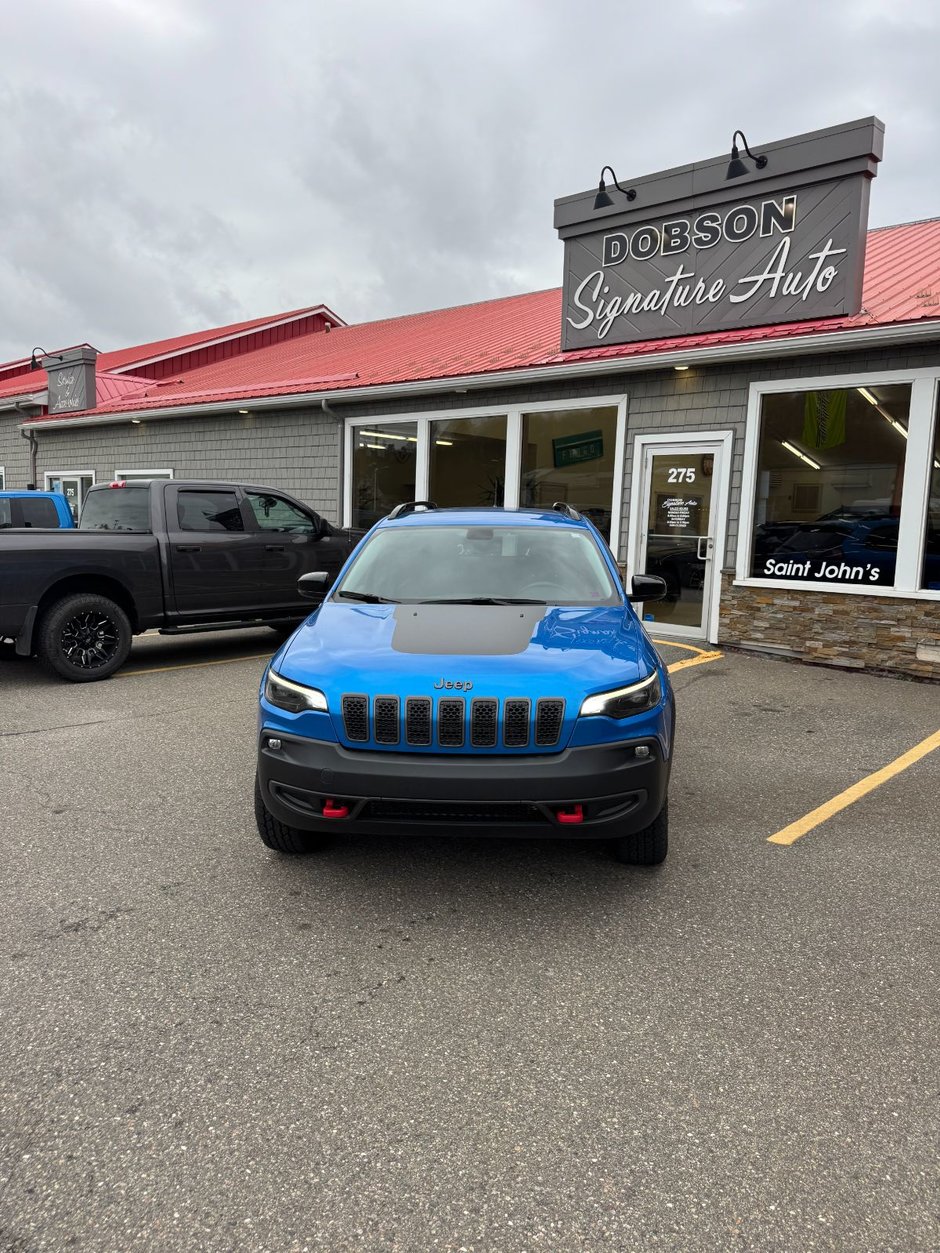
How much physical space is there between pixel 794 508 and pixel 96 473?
15085 mm

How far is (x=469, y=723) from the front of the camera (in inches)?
126

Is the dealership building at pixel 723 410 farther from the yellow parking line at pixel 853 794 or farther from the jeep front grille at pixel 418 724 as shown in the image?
the jeep front grille at pixel 418 724

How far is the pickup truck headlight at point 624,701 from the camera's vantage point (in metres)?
3.28

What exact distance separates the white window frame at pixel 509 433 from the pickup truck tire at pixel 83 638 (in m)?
5.51

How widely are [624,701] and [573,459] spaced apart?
8.39 m

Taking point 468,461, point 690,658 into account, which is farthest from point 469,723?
point 468,461

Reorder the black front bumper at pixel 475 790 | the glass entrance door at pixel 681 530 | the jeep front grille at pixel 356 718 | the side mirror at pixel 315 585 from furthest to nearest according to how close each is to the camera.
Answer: the glass entrance door at pixel 681 530, the side mirror at pixel 315 585, the jeep front grille at pixel 356 718, the black front bumper at pixel 475 790

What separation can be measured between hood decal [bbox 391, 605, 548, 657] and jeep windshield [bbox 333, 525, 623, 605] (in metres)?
0.18

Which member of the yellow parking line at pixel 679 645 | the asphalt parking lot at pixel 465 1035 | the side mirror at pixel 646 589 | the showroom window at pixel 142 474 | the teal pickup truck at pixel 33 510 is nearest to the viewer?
the asphalt parking lot at pixel 465 1035

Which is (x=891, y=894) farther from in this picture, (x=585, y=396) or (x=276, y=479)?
(x=276, y=479)

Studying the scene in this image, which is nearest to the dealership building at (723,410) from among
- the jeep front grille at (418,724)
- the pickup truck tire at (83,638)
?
the pickup truck tire at (83,638)

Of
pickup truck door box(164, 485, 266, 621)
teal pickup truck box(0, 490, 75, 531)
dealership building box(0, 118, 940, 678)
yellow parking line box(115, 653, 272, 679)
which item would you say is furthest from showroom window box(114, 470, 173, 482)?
yellow parking line box(115, 653, 272, 679)

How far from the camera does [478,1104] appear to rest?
2.31 metres

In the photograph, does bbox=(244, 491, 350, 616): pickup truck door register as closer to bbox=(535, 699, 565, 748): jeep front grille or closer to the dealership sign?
the dealership sign
